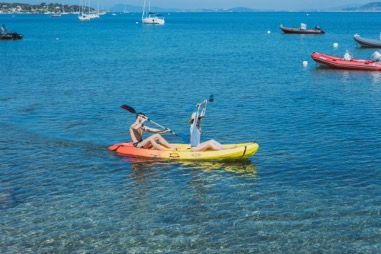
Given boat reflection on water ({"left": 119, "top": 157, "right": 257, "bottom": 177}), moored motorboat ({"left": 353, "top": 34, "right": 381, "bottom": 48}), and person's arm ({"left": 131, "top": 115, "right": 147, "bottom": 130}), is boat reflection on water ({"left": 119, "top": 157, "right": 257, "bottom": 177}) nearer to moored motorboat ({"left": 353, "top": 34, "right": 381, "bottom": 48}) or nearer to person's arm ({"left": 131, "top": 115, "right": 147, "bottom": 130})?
person's arm ({"left": 131, "top": 115, "right": 147, "bottom": 130})

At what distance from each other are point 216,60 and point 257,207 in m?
43.8

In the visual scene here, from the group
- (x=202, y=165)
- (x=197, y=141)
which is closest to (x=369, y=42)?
(x=197, y=141)

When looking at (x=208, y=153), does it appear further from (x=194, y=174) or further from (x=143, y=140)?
(x=143, y=140)

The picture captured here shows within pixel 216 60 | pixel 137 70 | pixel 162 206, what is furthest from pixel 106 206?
pixel 216 60

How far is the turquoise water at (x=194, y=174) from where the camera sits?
1395 centimetres

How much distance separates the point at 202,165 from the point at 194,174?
3.03 feet

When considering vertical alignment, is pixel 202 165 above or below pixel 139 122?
below

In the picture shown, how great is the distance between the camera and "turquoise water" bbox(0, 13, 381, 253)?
45.8 ft

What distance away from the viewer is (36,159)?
21.0 m

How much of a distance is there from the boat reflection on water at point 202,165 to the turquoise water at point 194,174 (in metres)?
0.07

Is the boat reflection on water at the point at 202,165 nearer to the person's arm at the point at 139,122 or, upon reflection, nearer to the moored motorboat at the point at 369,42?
the person's arm at the point at 139,122

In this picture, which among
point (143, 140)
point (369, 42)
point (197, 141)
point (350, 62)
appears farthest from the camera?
point (369, 42)

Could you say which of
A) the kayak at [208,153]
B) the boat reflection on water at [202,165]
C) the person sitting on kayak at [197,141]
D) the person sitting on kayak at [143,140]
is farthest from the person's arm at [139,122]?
the person sitting on kayak at [197,141]

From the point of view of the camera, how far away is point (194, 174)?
18766 millimetres
